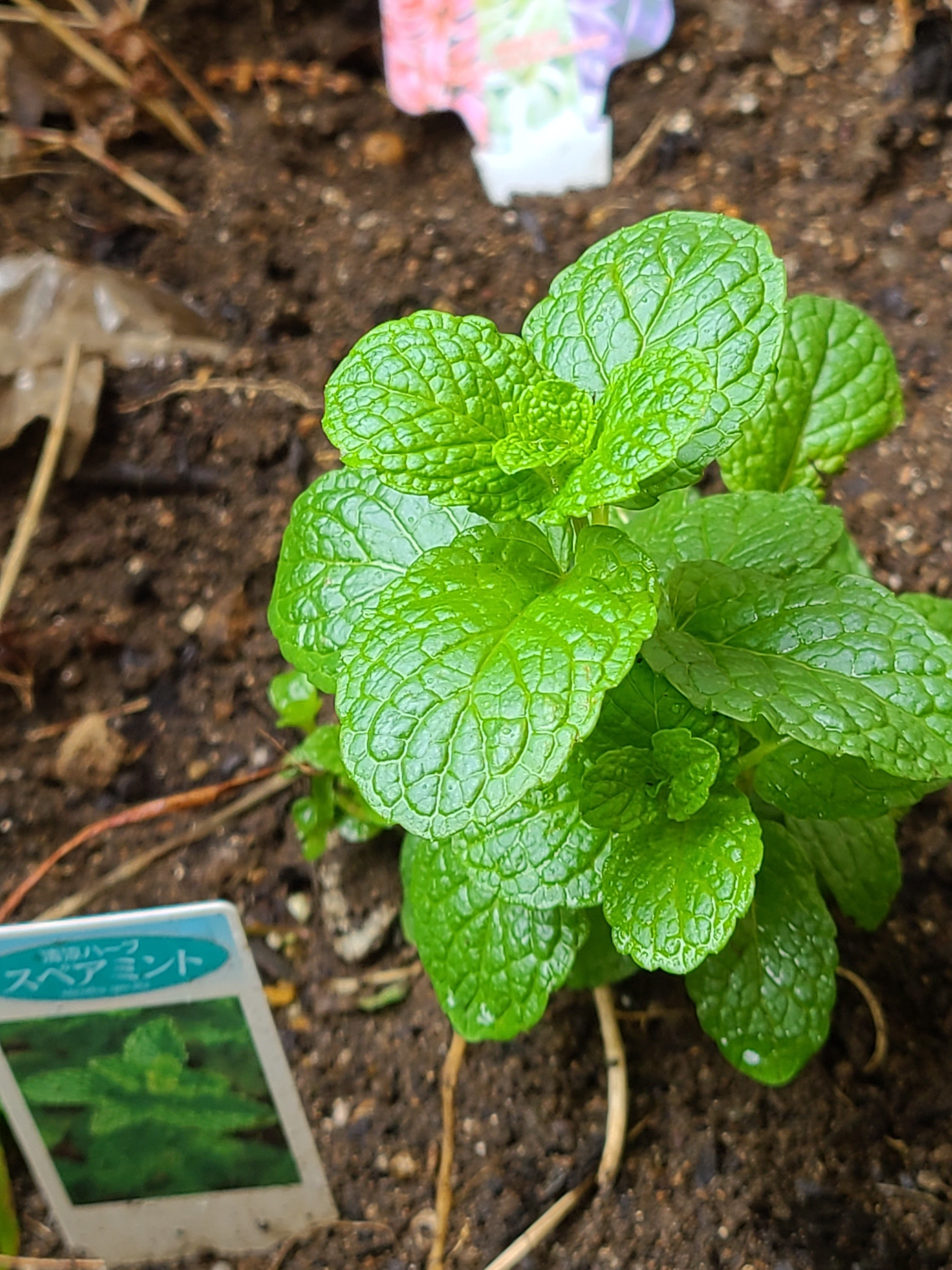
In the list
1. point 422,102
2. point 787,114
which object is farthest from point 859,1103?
point 422,102

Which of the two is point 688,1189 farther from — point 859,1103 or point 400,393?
point 400,393

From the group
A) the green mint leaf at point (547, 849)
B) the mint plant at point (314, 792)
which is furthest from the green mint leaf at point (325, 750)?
the green mint leaf at point (547, 849)

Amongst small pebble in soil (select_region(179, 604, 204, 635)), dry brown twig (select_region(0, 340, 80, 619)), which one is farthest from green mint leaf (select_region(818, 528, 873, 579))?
dry brown twig (select_region(0, 340, 80, 619))

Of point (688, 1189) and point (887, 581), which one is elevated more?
point (887, 581)

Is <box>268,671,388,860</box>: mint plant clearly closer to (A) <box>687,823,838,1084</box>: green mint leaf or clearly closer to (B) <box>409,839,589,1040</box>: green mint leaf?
(B) <box>409,839,589,1040</box>: green mint leaf

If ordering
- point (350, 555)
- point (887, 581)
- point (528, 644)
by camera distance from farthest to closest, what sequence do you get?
point (887, 581)
point (350, 555)
point (528, 644)
